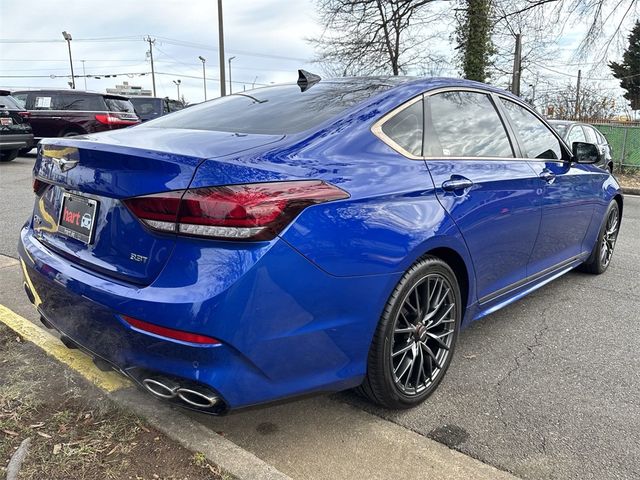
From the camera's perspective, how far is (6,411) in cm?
247

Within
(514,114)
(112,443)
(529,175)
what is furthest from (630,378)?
(112,443)

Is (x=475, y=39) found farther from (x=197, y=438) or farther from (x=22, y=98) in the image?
(x=197, y=438)

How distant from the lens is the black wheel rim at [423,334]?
2496 mm

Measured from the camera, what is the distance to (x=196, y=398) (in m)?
1.94

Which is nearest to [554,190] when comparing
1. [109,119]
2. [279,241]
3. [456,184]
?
[456,184]

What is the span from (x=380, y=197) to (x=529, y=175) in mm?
1536

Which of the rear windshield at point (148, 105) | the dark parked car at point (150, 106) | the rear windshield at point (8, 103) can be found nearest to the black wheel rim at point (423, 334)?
the rear windshield at point (8, 103)

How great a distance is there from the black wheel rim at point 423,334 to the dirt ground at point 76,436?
0.97m

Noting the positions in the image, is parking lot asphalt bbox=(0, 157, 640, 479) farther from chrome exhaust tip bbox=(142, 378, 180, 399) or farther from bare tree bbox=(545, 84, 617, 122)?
bare tree bbox=(545, 84, 617, 122)

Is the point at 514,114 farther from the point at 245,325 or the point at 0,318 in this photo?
the point at 0,318

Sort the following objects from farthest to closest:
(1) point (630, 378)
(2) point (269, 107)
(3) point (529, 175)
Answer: (3) point (529, 175) < (1) point (630, 378) < (2) point (269, 107)

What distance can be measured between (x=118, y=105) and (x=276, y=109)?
14078 millimetres

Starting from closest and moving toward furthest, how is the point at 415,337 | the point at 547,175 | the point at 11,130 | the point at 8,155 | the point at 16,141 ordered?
the point at 415,337, the point at 547,175, the point at 11,130, the point at 16,141, the point at 8,155

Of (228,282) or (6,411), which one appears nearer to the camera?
(228,282)
